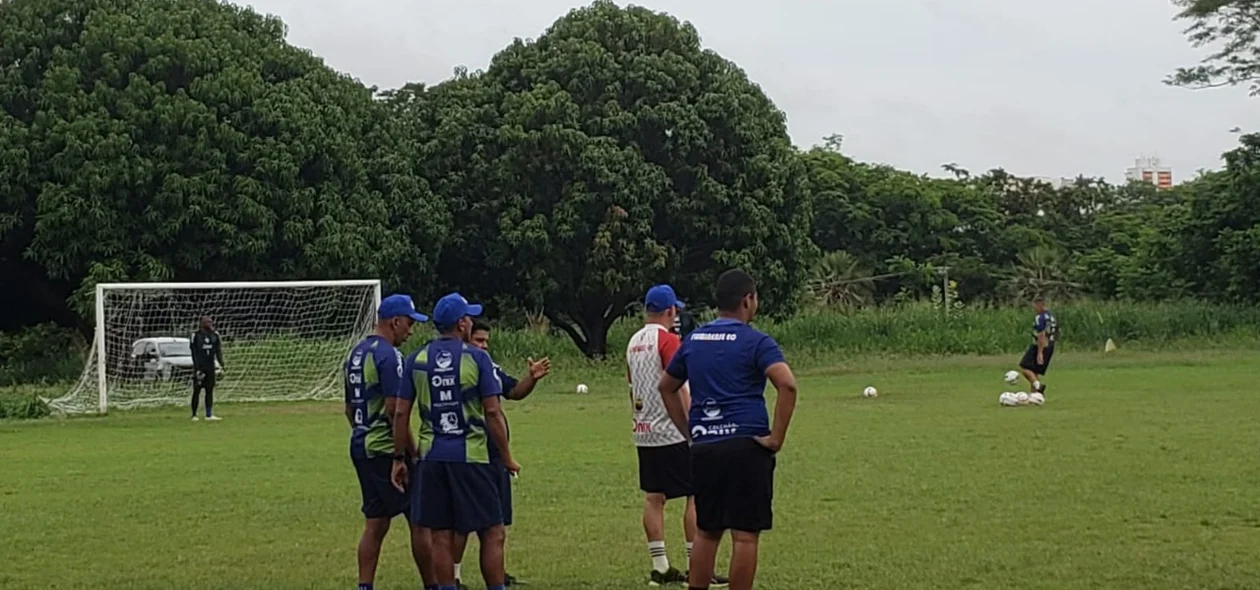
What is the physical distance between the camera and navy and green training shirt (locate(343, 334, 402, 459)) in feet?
29.6

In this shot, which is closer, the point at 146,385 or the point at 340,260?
the point at 146,385

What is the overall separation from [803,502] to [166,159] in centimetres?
2554

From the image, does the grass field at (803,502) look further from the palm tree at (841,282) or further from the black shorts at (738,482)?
the palm tree at (841,282)

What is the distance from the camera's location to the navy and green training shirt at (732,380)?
7801 mm

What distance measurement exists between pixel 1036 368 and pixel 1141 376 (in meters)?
6.21

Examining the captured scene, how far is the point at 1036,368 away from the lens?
81.4 feet

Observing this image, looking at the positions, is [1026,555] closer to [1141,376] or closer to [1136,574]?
[1136,574]

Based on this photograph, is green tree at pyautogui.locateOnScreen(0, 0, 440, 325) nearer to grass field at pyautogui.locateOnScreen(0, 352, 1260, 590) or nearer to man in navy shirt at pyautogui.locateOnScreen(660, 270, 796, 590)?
grass field at pyautogui.locateOnScreen(0, 352, 1260, 590)

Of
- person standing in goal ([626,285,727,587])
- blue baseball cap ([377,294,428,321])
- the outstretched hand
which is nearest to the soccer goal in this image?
person standing in goal ([626,285,727,587])

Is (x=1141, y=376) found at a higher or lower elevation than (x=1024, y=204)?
lower

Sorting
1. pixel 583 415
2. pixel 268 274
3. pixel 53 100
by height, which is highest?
pixel 53 100

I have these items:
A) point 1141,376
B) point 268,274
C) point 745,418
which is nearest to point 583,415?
point 1141,376

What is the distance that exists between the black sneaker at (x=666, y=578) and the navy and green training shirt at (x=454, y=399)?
1.88 metres

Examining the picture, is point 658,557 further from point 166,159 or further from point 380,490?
point 166,159
